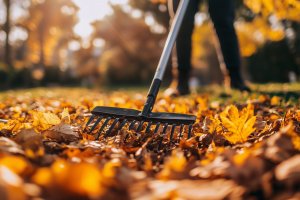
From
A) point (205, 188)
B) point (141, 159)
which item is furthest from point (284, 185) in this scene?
point (141, 159)

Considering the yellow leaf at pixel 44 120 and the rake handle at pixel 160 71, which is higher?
the rake handle at pixel 160 71

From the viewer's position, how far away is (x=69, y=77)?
2469cm

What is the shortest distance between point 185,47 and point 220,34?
0.48 m

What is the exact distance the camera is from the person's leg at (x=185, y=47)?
3998 mm

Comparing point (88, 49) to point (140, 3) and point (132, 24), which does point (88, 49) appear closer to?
point (132, 24)

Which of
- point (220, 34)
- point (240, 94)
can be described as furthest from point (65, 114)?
point (220, 34)

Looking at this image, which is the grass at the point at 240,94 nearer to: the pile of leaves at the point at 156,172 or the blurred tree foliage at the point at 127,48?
the pile of leaves at the point at 156,172

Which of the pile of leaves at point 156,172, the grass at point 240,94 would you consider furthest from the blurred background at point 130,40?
the pile of leaves at point 156,172

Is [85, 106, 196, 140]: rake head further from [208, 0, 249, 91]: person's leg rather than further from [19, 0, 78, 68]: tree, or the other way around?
[19, 0, 78, 68]: tree

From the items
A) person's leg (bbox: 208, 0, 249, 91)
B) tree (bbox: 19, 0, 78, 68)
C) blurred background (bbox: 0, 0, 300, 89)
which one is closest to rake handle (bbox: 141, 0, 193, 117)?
person's leg (bbox: 208, 0, 249, 91)

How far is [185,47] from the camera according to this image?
4.18 m

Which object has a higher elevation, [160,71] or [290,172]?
[160,71]

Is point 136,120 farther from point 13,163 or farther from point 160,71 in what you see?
point 13,163

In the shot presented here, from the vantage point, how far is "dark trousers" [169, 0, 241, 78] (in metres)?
3.77
